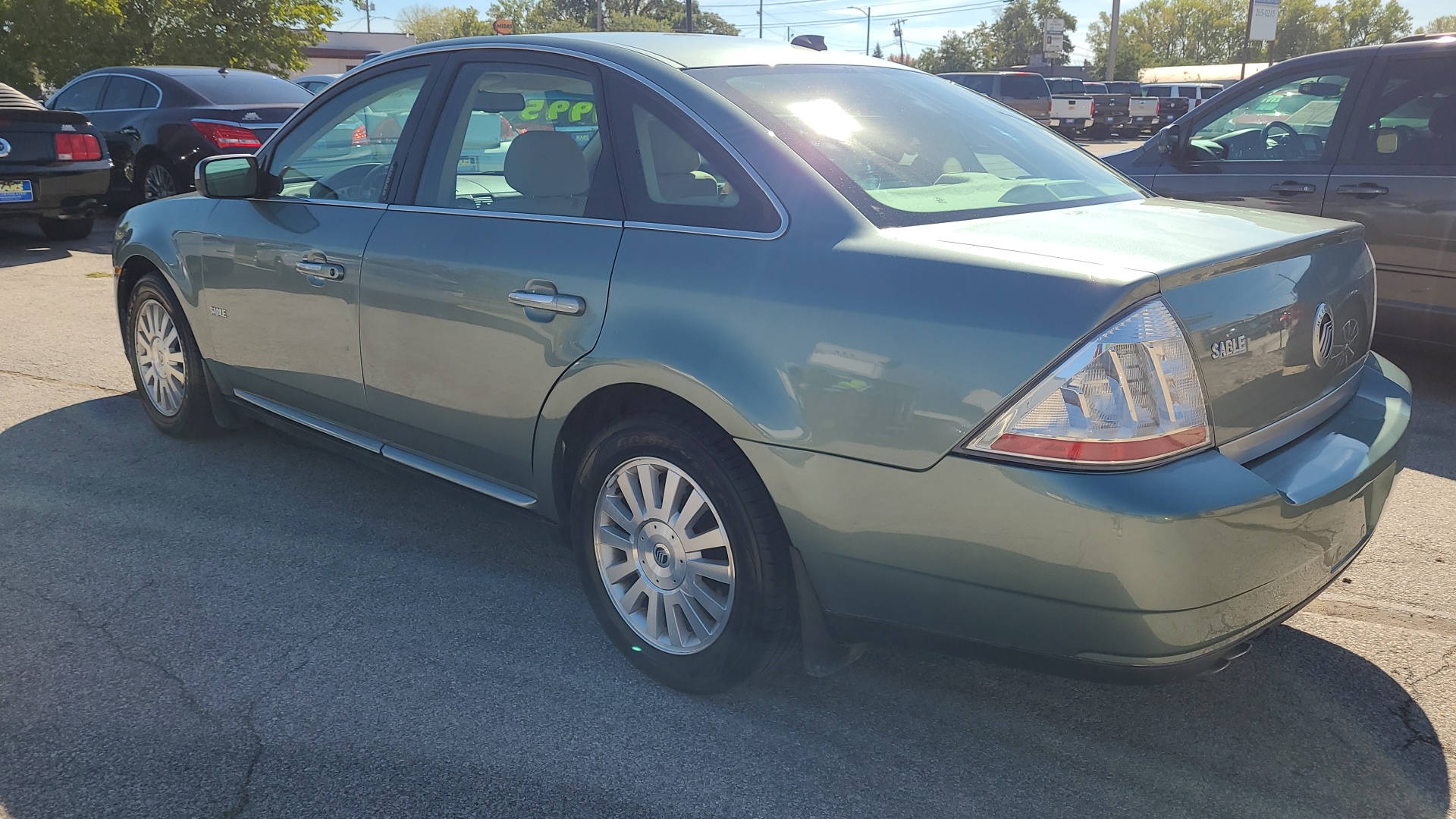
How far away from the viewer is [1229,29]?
3871 inches

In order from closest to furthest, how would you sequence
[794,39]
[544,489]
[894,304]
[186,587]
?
[894,304] < [544,489] < [186,587] < [794,39]

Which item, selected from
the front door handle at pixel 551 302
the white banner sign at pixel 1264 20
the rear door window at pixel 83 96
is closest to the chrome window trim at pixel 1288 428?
the front door handle at pixel 551 302

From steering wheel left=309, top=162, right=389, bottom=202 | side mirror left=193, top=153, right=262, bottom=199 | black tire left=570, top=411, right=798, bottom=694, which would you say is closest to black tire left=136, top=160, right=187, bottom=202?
side mirror left=193, top=153, right=262, bottom=199

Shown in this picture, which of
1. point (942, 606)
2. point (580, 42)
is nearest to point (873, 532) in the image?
point (942, 606)

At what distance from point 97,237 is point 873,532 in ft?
38.1

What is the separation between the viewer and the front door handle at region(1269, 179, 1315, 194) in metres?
5.70

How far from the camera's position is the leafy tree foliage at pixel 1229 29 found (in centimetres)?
9550

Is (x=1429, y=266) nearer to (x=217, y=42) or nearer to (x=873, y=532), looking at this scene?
(x=873, y=532)

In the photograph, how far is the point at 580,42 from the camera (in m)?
3.23

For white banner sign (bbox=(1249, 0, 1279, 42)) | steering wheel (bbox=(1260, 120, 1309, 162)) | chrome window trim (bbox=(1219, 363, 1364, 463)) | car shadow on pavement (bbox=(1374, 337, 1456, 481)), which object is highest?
white banner sign (bbox=(1249, 0, 1279, 42))

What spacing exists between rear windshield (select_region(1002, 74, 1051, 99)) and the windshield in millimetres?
28544

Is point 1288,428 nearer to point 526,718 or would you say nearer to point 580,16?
point 526,718

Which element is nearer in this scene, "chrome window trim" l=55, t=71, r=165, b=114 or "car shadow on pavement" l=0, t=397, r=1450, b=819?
"car shadow on pavement" l=0, t=397, r=1450, b=819

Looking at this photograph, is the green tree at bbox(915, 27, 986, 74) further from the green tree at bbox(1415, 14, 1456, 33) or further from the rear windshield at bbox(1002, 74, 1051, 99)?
the rear windshield at bbox(1002, 74, 1051, 99)
